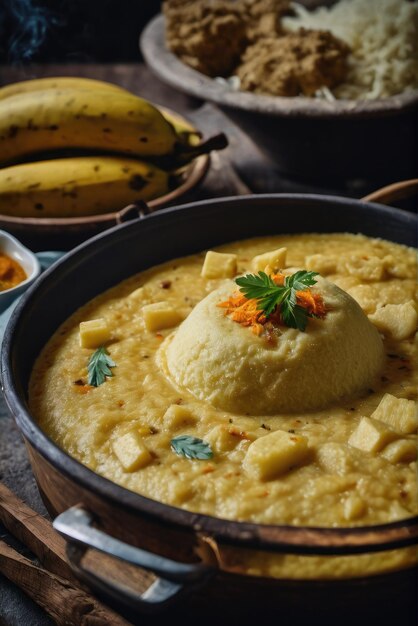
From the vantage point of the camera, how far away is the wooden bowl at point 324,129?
527cm

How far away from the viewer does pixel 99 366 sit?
3.26 m

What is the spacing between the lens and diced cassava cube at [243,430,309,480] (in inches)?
102

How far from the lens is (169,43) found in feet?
20.9

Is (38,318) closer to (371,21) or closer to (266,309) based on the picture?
(266,309)

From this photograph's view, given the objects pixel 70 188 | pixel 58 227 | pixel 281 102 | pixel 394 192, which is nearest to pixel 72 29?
pixel 281 102

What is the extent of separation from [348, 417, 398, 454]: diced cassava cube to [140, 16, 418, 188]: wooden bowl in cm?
306

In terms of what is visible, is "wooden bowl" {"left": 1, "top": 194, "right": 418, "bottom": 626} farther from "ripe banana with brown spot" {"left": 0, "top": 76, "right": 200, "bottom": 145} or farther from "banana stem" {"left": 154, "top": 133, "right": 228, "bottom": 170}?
"ripe banana with brown spot" {"left": 0, "top": 76, "right": 200, "bottom": 145}

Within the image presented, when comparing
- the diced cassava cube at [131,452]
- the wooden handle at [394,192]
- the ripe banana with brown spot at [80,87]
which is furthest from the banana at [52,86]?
the diced cassava cube at [131,452]

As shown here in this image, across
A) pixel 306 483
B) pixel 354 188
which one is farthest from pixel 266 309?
pixel 354 188

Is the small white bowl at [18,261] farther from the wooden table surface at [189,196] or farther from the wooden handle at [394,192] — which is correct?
the wooden handle at [394,192]

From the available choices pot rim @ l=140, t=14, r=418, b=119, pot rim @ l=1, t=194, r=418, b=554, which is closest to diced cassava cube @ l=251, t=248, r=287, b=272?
pot rim @ l=1, t=194, r=418, b=554

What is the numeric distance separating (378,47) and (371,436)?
162 inches

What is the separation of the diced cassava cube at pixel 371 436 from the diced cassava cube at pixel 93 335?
3.99ft

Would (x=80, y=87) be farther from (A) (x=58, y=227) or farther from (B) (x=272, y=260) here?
(B) (x=272, y=260)
